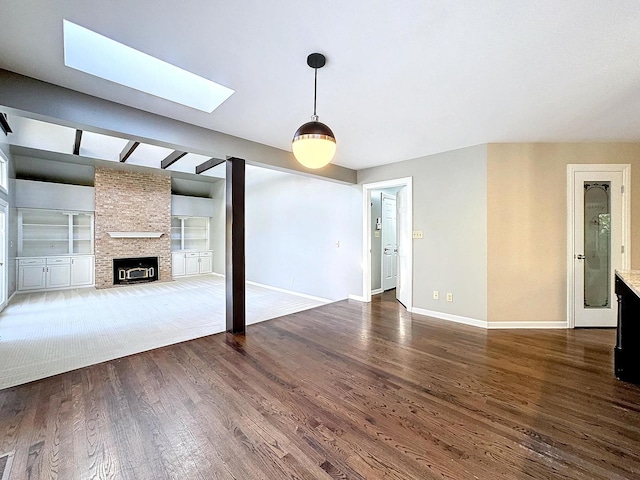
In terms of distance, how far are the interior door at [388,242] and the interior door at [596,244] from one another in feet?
10.5

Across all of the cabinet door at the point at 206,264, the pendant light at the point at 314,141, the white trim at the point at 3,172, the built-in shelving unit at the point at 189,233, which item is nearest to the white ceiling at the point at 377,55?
the pendant light at the point at 314,141

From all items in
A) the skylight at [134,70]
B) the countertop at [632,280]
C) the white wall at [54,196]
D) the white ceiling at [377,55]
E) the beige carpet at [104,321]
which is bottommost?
the beige carpet at [104,321]

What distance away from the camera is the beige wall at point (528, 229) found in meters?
3.96

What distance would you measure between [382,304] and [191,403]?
3779mm

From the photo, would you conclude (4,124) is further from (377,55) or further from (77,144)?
(377,55)

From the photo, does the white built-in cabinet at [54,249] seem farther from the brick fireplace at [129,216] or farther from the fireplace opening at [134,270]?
the fireplace opening at [134,270]

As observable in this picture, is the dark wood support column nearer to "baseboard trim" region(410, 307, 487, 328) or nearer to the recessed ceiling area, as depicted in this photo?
the recessed ceiling area

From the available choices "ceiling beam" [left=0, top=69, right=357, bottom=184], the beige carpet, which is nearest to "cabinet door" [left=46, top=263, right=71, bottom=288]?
the beige carpet

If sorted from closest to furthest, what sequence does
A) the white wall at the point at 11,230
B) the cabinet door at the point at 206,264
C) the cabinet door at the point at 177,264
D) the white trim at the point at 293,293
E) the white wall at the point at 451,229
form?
the white wall at the point at 451,229
the white wall at the point at 11,230
the white trim at the point at 293,293
the cabinet door at the point at 177,264
the cabinet door at the point at 206,264

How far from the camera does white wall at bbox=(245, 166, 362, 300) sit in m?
5.76

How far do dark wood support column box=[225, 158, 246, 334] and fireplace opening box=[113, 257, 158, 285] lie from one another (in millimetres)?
5995

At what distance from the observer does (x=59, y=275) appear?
7281 mm

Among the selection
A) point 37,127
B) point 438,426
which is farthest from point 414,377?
point 37,127

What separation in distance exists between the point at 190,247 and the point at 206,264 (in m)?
0.84
